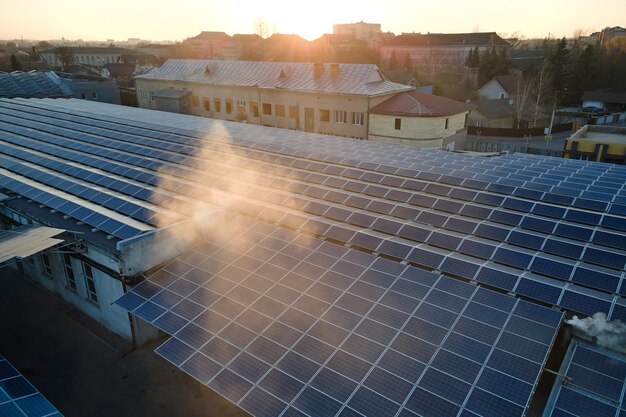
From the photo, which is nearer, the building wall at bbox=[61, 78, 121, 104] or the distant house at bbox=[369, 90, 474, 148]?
the distant house at bbox=[369, 90, 474, 148]

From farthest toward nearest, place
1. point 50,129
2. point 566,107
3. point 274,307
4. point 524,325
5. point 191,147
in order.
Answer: point 566,107, point 50,129, point 191,147, point 274,307, point 524,325

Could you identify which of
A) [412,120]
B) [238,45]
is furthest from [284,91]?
[238,45]

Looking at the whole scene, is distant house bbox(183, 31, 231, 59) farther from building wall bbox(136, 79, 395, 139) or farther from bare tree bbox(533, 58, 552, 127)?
bare tree bbox(533, 58, 552, 127)

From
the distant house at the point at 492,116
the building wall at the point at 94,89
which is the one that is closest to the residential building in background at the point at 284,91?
the building wall at the point at 94,89

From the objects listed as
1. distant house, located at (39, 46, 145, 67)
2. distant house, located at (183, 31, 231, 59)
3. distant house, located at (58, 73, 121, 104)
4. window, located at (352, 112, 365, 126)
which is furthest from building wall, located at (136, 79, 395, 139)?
distant house, located at (39, 46, 145, 67)

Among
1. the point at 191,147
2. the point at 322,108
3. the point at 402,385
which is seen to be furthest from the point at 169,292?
the point at 322,108

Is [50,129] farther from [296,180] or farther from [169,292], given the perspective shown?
[169,292]

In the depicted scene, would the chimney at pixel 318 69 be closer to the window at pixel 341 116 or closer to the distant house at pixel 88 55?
the window at pixel 341 116
